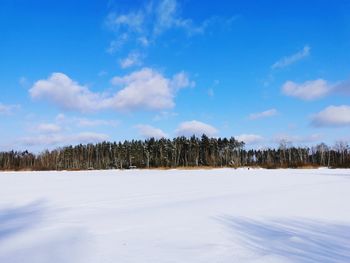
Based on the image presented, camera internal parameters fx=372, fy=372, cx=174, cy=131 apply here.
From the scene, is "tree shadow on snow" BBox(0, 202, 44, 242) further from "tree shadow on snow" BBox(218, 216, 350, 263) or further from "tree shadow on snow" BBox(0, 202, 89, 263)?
"tree shadow on snow" BBox(218, 216, 350, 263)

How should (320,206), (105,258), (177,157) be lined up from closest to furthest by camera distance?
(105,258) < (320,206) < (177,157)

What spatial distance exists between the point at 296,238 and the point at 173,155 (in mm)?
98442

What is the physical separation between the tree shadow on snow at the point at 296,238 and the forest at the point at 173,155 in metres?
90.3

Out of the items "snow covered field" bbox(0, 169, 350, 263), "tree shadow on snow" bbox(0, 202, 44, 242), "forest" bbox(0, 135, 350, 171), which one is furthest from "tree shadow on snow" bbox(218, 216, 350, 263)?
"forest" bbox(0, 135, 350, 171)

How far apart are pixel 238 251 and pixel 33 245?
3732 millimetres

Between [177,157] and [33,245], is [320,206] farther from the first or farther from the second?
[177,157]

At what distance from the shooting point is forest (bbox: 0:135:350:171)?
343 feet

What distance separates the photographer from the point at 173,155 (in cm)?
10538

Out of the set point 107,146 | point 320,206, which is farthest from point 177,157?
point 320,206

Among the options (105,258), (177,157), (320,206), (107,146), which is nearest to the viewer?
(105,258)

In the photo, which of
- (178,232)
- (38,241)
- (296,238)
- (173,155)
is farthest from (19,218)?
(173,155)

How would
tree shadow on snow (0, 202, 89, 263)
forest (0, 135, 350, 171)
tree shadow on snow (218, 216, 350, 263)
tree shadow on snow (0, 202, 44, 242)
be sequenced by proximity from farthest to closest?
forest (0, 135, 350, 171)
tree shadow on snow (0, 202, 44, 242)
tree shadow on snow (0, 202, 89, 263)
tree shadow on snow (218, 216, 350, 263)

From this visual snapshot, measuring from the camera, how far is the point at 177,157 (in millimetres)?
108000

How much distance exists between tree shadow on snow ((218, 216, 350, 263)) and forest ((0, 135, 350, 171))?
296 ft
